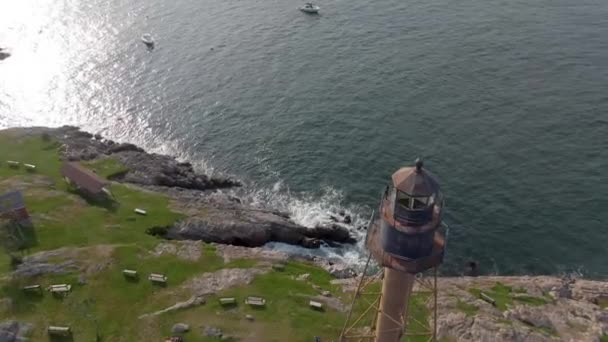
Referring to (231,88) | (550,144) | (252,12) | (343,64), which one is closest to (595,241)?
(550,144)

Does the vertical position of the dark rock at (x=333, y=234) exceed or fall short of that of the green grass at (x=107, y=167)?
it falls short

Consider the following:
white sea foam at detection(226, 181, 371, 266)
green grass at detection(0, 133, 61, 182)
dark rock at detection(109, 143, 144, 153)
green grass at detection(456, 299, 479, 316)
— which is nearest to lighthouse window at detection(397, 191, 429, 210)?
green grass at detection(456, 299, 479, 316)

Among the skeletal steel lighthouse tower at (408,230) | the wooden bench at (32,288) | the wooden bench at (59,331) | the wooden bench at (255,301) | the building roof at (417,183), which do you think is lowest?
the wooden bench at (255,301)

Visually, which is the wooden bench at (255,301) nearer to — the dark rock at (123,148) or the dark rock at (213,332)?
the dark rock at (213,332)

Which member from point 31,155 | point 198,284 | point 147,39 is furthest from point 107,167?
point 147,39

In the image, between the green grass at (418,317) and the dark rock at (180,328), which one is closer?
the dark rock at (180,328)

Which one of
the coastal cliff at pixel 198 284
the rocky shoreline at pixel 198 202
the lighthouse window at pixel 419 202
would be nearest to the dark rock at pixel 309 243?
the rocky shoreline at pixel 198 202

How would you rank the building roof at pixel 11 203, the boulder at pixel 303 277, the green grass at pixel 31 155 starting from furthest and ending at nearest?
the green grass at pixel 31 155 → the building roof at pixel 11 203 → the boulder at pixel 303 277

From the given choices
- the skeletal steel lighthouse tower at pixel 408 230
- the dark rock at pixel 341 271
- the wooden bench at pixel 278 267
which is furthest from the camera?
the dark rock at pixel 341 271
